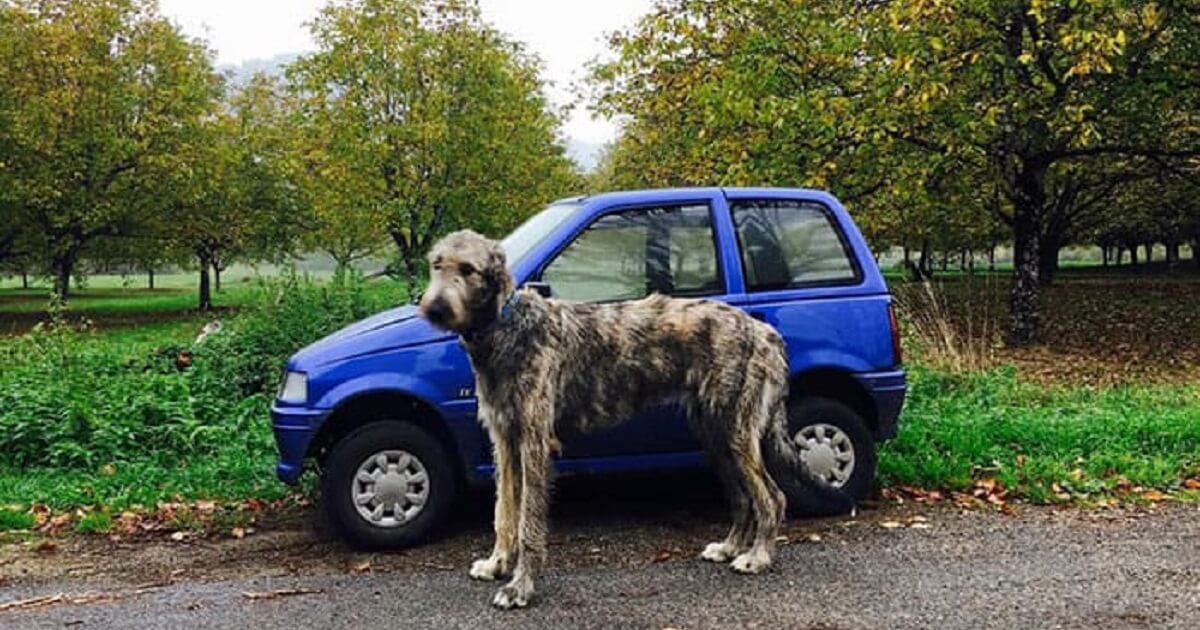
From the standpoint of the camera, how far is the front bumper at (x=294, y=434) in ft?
18.6

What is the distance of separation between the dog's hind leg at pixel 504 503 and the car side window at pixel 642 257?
3.98ft

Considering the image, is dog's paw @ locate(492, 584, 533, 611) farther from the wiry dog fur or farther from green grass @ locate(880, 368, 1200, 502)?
green grass @ locate(880, 368, 1200, 502)

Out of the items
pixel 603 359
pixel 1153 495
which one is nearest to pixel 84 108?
pixel 603 359

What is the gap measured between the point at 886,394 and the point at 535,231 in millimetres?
2559

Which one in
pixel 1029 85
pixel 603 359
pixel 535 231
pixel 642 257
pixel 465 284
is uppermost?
pixel 1029 85

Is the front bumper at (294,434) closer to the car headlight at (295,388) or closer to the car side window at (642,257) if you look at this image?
the car headlight at (295,388)

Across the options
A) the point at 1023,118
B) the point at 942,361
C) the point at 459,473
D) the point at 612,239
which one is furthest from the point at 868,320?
the point at 1023,118

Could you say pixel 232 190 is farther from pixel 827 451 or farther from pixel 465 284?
pixel 465 284

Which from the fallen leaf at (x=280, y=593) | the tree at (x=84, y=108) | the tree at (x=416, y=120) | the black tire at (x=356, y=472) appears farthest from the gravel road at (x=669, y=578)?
the tree at (x=84, y=108)

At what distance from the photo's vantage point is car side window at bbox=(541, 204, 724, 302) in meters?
6.08

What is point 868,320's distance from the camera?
250 inches

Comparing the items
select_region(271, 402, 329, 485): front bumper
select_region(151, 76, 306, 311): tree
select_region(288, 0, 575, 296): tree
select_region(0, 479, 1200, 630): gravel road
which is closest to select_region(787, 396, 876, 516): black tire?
select_region(0, 479, 1200, 630): gravel road

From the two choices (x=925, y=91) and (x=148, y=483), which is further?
(x=925, y=91)

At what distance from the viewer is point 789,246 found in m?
6.40
